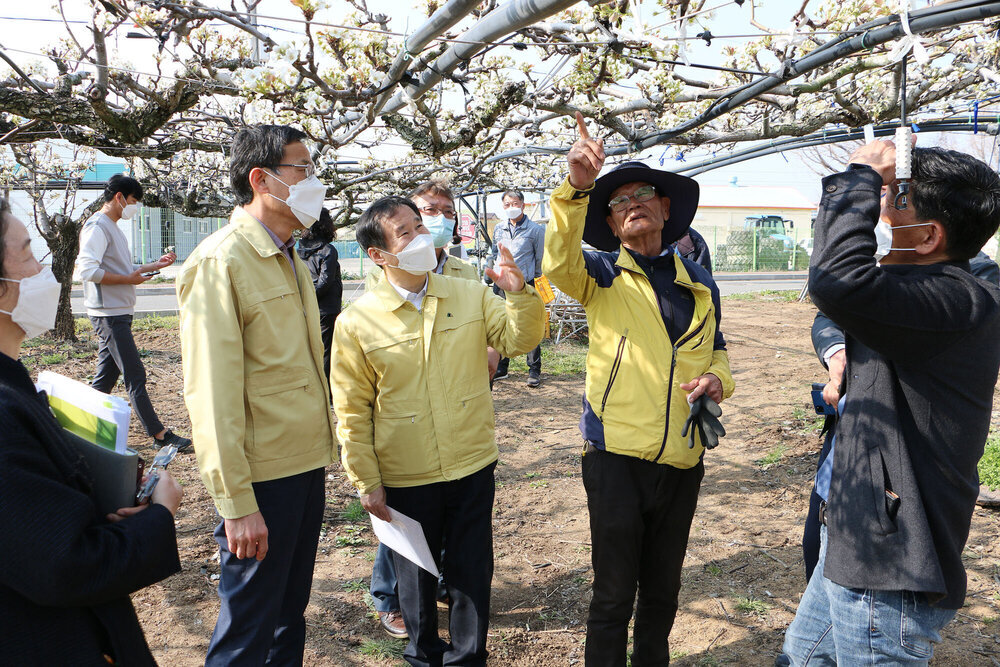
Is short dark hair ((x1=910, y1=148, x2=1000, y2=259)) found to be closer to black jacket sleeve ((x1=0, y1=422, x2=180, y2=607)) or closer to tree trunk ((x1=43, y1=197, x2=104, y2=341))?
black jacket sleeve ((x1=0, y1=422, x2=180, y2=607))

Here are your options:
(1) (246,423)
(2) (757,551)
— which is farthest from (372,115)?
(2) (757,551)

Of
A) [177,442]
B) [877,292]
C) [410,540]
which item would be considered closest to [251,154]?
[410,540]

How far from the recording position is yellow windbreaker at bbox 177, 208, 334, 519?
1962 mm

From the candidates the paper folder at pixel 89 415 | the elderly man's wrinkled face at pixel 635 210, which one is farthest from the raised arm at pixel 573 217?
the paper folder at pixel 89 415

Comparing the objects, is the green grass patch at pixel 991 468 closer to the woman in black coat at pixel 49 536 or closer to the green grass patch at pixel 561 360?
the green grass patch at pixel 561 360

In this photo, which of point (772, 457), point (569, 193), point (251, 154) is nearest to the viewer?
point (569, 193)

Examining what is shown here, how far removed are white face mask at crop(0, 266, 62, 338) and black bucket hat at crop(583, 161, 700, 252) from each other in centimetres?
164

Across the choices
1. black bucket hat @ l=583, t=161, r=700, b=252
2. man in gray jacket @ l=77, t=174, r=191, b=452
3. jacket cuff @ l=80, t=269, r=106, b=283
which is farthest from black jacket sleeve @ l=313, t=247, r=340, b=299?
black bucket hat @ l=583, t=161, r=700, b=252

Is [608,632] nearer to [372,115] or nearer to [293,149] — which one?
[293,149]

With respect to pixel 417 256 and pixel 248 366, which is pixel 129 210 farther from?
pixel 248 366

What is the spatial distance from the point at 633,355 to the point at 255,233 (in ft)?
4.40

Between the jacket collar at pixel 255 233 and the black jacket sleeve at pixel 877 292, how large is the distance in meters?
1.60

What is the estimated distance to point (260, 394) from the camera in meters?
2.11

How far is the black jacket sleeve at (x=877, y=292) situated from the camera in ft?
5.15
